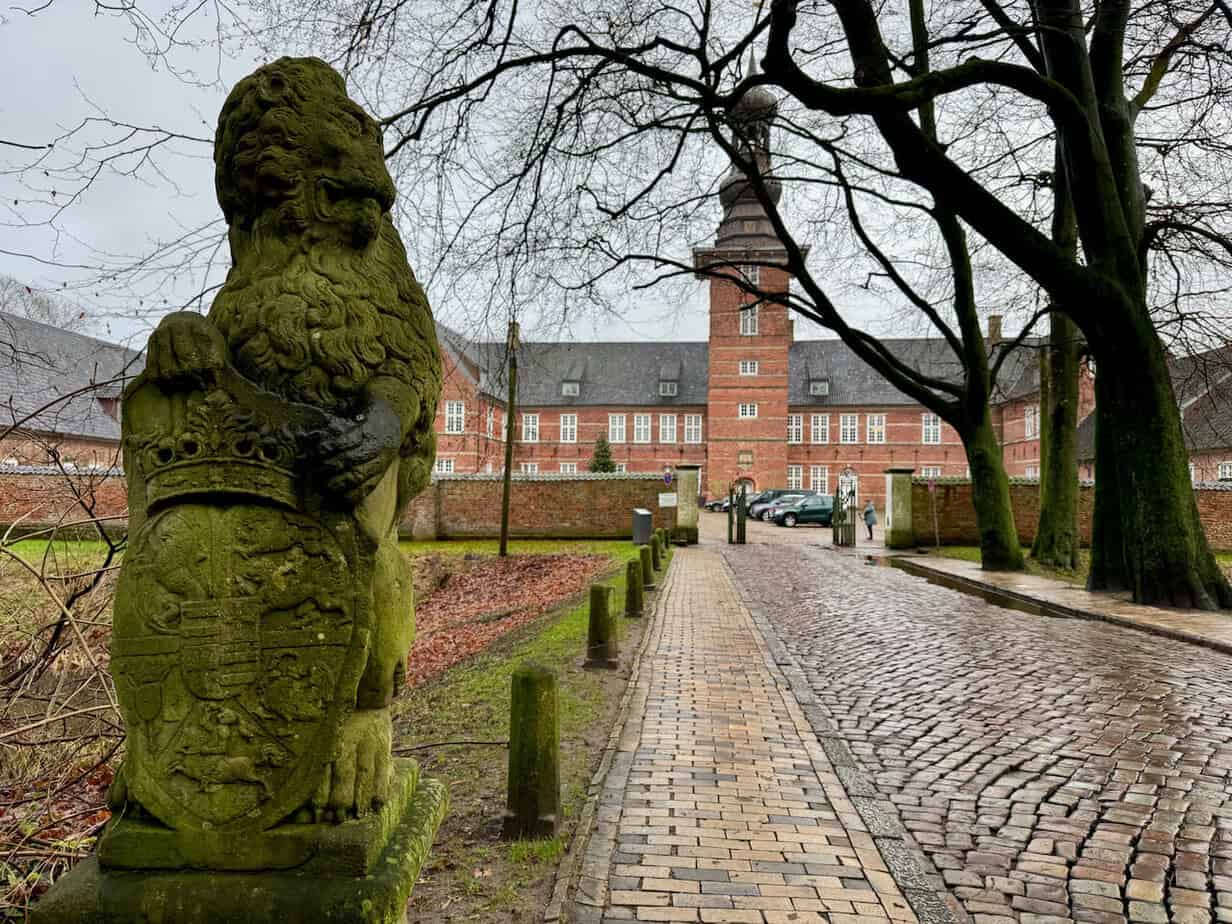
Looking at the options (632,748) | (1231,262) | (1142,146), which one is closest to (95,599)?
(632,748)

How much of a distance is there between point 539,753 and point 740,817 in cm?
105

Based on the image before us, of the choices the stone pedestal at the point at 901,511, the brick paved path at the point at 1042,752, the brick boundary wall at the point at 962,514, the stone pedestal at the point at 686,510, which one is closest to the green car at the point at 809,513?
the brick boundary wall at the point at 962,514

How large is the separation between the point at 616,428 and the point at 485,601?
4627 centimetres

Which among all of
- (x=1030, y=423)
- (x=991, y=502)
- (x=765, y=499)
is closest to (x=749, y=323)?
(x=765, y=499)

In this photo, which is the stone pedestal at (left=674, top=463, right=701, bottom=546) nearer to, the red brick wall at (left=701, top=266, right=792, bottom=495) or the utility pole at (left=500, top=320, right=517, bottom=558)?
the utility pole at (left=500, top=320, right=517, bottom=558)

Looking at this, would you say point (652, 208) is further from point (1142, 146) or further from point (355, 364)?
point (355, 364)

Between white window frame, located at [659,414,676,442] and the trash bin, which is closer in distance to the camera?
the trash bin

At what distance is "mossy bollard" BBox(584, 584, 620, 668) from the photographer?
23.5 ft

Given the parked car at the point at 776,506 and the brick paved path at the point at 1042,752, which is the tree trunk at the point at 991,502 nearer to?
the brick paved path at the point at 1042,752

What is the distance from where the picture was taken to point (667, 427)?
61812 millimetres

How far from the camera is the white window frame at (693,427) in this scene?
61.6m

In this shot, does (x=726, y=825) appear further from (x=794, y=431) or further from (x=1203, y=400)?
(x=794, y=431)

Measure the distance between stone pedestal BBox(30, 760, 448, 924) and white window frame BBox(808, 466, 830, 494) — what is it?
58718mm

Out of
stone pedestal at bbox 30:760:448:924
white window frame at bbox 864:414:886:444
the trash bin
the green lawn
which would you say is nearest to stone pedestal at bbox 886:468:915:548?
the trash bin
